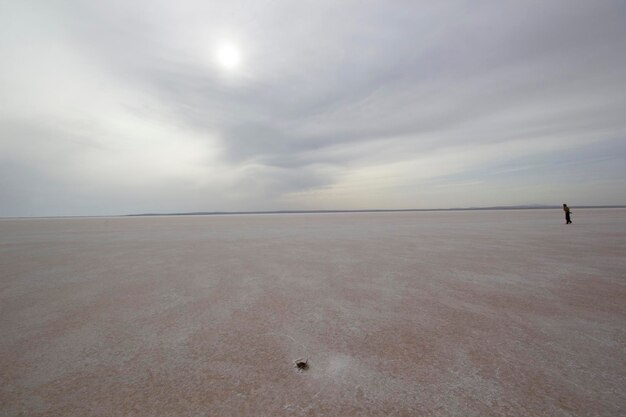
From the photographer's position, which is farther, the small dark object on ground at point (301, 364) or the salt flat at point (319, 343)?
the small dark object on ground at point (301, 364)

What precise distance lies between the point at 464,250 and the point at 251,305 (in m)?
9.37

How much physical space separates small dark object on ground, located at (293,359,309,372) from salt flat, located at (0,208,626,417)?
101 millimetres

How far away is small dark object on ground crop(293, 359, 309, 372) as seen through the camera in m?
3.16

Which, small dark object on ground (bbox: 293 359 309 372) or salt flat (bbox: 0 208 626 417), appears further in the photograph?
small dark object on ground (bbox: 293 359 309 372)

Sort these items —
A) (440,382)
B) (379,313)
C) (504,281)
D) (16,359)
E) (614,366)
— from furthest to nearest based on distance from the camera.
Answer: (504,281)
(379,313)
(16,359)
(614,366)
(440,382)

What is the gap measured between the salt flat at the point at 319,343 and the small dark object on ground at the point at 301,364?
0.33 feet

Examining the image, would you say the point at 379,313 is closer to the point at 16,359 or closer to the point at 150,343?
the point at 150,343

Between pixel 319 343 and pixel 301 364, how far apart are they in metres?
0.56

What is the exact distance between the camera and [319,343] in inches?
148

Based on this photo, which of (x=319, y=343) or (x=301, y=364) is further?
(x=319, y=343)

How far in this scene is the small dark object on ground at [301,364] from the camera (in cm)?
316

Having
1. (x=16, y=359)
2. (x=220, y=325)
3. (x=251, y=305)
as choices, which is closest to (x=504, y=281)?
(x=251, y=305)

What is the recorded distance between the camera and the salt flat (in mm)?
2635

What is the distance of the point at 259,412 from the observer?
2.51 m
